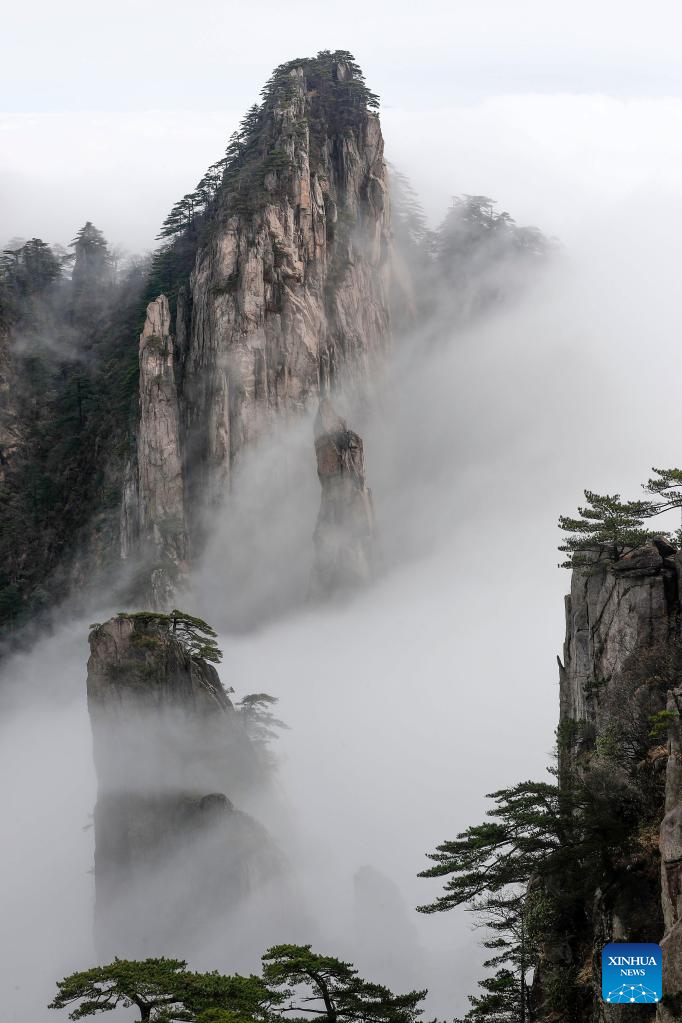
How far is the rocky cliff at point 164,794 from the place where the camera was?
61.4m

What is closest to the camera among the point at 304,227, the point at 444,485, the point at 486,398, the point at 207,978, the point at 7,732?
the point at 207,978

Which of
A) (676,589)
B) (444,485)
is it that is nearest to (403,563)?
(444,485)

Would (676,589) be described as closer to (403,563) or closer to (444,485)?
(403,563)

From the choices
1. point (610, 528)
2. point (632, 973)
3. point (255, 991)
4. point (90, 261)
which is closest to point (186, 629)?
point (610, 528)

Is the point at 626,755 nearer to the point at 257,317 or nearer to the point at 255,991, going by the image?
the point at 255,991

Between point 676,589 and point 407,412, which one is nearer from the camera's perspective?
point 676,589

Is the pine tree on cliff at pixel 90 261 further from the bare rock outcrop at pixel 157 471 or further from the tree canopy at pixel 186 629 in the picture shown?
the tree canopy at pixel 186 629

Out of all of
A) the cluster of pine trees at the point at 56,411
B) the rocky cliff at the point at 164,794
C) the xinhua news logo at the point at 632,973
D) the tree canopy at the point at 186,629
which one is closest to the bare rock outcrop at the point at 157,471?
the cluster of pine trees at the point at 56,411

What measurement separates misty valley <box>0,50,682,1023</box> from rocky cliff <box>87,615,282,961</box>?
17 cm

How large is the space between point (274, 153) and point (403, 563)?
4345 centimetres

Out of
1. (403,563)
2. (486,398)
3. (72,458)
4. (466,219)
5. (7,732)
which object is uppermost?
(466,219)

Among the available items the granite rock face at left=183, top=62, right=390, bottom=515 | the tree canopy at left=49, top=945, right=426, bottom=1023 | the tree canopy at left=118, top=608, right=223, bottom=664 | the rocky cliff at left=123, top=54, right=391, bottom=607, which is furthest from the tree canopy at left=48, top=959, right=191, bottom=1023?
the granite rock face at left=183, top=62, right=390, bottom=515

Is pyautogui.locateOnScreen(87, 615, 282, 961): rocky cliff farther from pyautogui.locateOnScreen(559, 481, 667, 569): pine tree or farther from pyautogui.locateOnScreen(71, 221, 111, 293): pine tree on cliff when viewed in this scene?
pyautogui.locateOnScreen(71, 221, 111, 293): pine tree on cliff

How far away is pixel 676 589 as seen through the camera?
39625 mm
